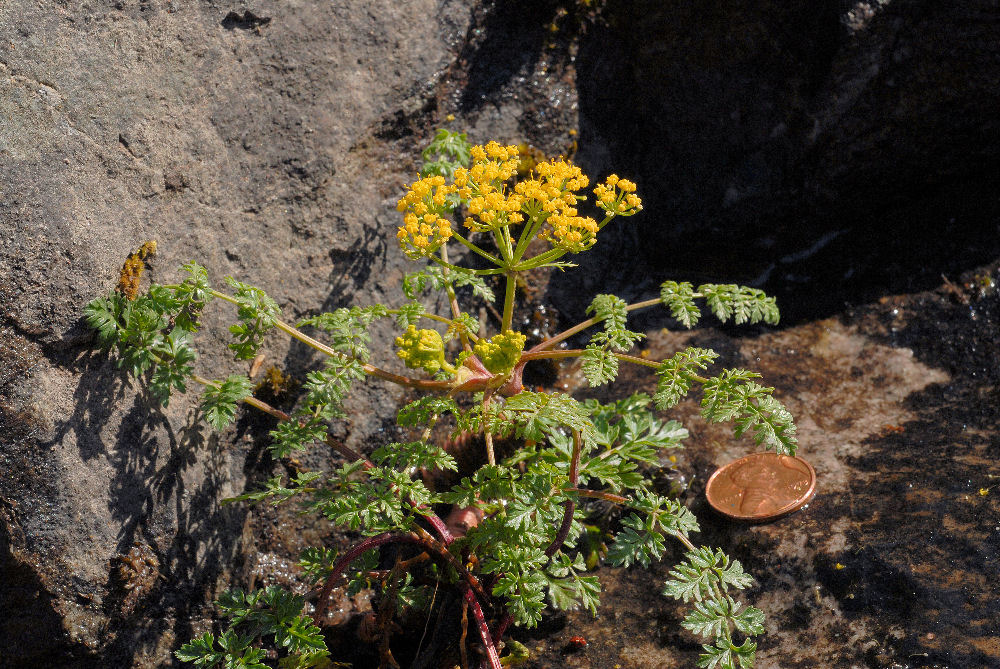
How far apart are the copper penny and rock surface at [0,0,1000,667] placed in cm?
10

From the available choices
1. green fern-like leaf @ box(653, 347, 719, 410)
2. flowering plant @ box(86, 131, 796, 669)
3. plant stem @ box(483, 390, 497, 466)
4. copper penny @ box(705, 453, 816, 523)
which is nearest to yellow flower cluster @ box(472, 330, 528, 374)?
flowering plant @ box(86, 131, 796, 669)

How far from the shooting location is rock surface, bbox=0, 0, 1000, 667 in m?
3.27

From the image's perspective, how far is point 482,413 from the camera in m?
3.39

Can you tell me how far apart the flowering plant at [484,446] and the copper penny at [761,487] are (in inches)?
15.5

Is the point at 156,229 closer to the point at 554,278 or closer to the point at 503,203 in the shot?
the point at 503,203

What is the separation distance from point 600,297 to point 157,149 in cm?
235

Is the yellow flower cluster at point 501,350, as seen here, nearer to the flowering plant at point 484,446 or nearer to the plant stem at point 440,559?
the flowering plant at point 484,446

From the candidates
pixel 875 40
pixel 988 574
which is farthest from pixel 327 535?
pixel 875 40

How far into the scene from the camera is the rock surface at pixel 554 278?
129 inches

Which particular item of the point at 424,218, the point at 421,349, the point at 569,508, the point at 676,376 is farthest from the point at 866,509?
the point at 424,218

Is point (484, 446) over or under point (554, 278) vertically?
under

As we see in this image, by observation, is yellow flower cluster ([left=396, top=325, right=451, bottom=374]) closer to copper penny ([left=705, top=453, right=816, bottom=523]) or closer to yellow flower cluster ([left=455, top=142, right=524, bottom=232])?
yellow flower cluster ([left=455, top=142, right=524, bottom=232])

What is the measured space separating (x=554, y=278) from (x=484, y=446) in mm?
1584

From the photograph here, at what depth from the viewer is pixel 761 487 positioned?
3984mm
